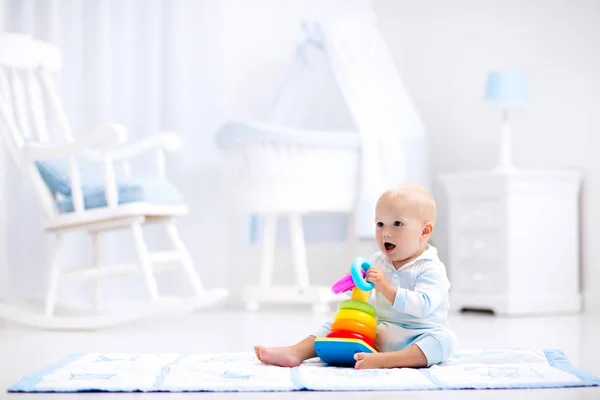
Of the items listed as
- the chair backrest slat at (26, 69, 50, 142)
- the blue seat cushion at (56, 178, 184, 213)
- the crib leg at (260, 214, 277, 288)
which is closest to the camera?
the blue seat cushion at (56, 178, 184, 213)

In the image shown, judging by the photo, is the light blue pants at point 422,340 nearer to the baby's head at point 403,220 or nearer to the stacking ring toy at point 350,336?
the stacking ring toy at point 350,336

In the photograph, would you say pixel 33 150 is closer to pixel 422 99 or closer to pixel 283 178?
pixel 283 178

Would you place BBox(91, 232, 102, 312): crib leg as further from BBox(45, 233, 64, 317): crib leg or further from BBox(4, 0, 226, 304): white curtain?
BBox(4, 0, 226, 304): white curtain

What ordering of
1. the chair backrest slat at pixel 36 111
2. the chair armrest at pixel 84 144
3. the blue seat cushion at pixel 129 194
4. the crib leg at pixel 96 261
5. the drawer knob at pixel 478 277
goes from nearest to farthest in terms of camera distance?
the chair armrest at pixel 84 144 < the blue seat cushion at pixel 129 194 < the chair backrest slat at pixel 36 111 < the crib leg at pixel 96 261 < the drawer knob at pixel 478 277

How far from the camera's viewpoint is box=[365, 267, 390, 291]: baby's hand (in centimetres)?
179

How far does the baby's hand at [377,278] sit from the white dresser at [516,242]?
1811 millimetres

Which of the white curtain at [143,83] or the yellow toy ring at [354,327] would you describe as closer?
the yellow toy ring at [354,327]

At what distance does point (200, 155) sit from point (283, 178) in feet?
2.09

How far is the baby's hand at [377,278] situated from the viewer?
1.79m

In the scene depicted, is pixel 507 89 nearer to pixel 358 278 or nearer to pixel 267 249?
pixel 267 249

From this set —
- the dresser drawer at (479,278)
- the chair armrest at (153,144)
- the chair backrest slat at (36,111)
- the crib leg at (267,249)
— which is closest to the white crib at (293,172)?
the crib leg at (267,249)

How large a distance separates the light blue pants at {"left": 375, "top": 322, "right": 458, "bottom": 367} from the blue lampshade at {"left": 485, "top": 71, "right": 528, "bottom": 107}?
1.93 m

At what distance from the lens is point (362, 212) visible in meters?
3.56

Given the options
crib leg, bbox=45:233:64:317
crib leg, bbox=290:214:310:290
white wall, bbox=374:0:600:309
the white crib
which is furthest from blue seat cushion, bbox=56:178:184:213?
white wall, bbox=374:0:600:309
